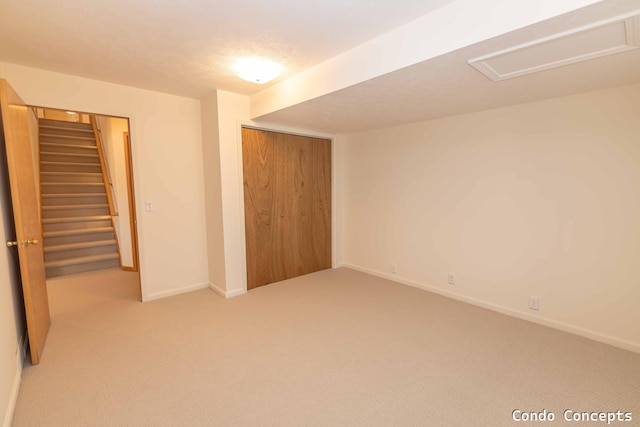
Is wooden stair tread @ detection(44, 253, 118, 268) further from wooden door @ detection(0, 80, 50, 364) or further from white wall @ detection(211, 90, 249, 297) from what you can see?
white wall @ detection(211, 90, 249, 297)

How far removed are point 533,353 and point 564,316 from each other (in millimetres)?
660

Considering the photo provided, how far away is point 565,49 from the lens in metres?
1.66

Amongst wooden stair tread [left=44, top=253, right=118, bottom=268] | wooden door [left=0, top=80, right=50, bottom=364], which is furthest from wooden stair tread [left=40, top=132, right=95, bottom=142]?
wooden door [left=0, top=80, right=50, bottom=364]

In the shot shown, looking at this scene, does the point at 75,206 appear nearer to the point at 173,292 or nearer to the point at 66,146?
the point at 66,146

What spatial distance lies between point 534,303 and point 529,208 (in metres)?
0.90

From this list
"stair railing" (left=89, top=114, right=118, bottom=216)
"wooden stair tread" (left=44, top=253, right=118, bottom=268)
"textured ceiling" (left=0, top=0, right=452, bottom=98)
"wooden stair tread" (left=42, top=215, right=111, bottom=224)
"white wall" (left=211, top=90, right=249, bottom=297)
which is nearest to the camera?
"textured ceiling" (left=0, top=0, right=452, bottom=98)

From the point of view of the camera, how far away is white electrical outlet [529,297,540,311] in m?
2.80

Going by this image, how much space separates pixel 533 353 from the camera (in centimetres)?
230

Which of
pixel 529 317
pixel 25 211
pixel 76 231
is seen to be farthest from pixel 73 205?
pixel 529 317

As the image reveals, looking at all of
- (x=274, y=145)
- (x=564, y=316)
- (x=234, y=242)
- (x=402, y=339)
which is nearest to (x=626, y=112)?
(x=564, y=316)

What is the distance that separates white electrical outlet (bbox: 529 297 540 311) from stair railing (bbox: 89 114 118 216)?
19.4 feet

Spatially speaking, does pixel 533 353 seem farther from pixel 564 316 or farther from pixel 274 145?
pixel 274 145

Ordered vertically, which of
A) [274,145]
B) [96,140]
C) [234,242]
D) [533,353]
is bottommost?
[533,353]

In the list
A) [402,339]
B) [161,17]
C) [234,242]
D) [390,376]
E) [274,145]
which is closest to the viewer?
[161,17]
